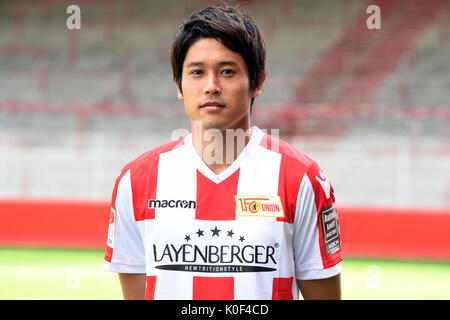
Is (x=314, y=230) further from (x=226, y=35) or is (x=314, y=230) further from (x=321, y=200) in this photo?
(x=226, y=35)

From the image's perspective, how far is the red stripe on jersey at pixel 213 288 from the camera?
5.64ft

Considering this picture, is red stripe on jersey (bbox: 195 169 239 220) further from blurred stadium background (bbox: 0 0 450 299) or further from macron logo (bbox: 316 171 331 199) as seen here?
blurred stadium background (bbox: 0 0 450 299)

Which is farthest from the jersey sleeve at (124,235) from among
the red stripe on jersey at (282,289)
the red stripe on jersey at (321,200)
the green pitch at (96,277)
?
the green pitch at (96,277)

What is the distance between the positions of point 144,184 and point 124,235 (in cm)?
17

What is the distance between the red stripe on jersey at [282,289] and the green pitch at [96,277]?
10.2 feet

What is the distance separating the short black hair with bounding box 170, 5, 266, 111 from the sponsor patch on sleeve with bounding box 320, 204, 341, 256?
0.44 metres

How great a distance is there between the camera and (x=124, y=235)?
1888mm

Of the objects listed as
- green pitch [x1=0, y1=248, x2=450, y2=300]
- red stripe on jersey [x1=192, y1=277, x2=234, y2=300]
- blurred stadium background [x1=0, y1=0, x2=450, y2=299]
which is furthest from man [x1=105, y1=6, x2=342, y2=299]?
green pitch [x1=0, y1=248, x2=450, y2=300]

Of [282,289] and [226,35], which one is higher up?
[226,35]

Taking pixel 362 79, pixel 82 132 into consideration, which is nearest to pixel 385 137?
pixel 362 79

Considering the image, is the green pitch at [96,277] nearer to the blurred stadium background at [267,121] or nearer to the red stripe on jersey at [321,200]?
the blurred stadium background at [267,121]

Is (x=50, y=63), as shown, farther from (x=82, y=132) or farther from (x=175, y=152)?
(x=175, y=152)

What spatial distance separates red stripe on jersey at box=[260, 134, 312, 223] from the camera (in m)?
1.76

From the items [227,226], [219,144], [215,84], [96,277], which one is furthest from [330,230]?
[96,277]
